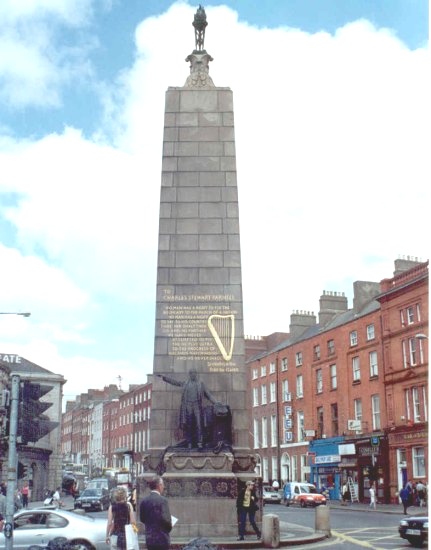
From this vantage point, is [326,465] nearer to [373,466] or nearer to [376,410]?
[373,466]

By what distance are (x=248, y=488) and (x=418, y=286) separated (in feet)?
90.0

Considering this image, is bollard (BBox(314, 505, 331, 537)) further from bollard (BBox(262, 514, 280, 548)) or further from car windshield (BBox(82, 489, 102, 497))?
car windshield (BBox(82, 489, 102, 497))

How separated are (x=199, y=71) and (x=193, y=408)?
460 inches

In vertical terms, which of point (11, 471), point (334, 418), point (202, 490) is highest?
point (334, 418)

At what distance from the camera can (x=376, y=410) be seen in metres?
46.7

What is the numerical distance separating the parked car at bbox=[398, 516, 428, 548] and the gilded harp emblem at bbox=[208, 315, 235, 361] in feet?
21.5

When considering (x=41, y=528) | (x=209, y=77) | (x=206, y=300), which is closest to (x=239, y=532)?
(x=41, y=528)

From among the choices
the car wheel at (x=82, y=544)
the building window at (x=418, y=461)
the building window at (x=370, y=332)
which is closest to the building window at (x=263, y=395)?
the building window at (x=370, y=332)

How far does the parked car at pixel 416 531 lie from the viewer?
18.0 metres

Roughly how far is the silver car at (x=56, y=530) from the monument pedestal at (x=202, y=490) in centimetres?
301

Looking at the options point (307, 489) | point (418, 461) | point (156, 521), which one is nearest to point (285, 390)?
point (307, 489)

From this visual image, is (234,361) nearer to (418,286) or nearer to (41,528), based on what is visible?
(41,528)

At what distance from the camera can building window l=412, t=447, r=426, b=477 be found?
40.4m

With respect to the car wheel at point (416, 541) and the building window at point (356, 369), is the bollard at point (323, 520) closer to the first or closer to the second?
the car wheel at point (416, 541)
